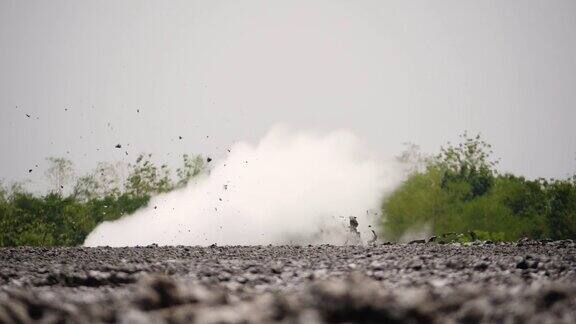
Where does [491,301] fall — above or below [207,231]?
below

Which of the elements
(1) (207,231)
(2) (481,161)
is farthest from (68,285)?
(2) (481,161)

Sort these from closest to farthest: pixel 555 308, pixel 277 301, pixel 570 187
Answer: pixel 277 301, pixel 555 308, pixel 570 187

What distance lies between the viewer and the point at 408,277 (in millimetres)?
9422

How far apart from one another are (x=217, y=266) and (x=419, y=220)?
41742mm

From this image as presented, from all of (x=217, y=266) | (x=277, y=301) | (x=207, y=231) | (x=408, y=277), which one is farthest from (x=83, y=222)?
(x=277, y=301)

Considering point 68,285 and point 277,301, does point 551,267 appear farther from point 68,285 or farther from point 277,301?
point 68,285

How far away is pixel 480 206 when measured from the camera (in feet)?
161

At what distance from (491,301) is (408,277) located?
502 centimetres

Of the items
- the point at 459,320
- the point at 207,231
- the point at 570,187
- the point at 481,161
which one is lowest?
the point at 459,320

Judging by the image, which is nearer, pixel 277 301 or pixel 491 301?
pixel 277 301

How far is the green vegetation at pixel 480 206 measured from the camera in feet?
143

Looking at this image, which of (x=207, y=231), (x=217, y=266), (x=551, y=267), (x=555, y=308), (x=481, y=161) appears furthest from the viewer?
(x=481, y=161)

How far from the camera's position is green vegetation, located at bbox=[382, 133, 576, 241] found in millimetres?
43531

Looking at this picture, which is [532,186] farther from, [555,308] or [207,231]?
[555,308]
